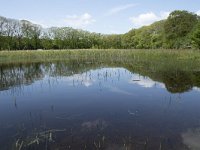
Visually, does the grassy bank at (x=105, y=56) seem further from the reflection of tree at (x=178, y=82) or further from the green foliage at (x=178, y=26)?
the green foliage at (x=178, y=26)

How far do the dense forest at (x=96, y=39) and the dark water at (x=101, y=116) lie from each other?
2386cm

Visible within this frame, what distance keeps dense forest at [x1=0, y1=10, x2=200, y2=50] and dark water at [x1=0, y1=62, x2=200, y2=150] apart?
2386 cm

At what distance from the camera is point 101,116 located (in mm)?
8562

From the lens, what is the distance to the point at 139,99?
10836 millimetres

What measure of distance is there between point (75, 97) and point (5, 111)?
315 cm

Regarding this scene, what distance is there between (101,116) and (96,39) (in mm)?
76286

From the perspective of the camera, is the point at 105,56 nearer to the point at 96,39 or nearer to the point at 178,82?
the point at 178,82

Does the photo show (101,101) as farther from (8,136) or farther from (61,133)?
(8,136)

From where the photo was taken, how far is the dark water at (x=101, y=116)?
21.0 feet

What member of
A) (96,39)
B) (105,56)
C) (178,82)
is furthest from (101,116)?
(96,39)

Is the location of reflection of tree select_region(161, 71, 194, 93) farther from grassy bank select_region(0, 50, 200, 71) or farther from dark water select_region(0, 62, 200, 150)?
grassy bank select_region(0, 50, 200, 71)

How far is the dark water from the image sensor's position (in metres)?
6.39

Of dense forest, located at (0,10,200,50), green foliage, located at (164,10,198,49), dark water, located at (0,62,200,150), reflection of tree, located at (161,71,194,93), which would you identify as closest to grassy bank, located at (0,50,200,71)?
dense forest, located at (0,10,200,50)

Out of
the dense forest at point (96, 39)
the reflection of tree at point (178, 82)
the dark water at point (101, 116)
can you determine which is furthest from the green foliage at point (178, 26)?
the dark water at point (101, 116)
